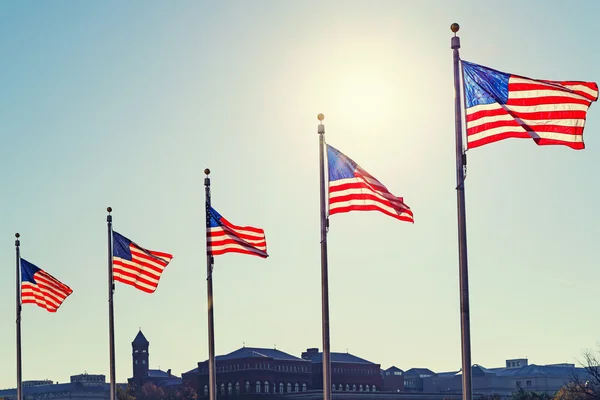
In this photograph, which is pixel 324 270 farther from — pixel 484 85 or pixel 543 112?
pixel 543 112

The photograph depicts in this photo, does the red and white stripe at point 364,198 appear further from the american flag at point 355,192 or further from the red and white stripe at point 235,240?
the red and white stripe at point 235,240

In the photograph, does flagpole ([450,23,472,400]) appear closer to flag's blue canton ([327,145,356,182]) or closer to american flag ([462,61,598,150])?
american flag ([462,61,598,150])

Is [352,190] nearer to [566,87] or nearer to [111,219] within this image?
[566,87]

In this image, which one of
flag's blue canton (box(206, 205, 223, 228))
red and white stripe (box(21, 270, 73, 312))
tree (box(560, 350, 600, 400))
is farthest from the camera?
tree (box(560, 350, 600, 400))

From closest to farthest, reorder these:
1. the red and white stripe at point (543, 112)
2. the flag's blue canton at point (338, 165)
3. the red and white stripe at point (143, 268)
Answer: the red and white stripe at point (543, 112) < the flag's blue canton at point (338, 165) < the red and white stripe at point (143, 268)

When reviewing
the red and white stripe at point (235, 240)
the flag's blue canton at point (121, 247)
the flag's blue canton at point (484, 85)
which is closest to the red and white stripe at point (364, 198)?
the flag's blue canton at point (484, 85)

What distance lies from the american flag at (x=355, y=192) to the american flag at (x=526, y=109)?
17.1 feet

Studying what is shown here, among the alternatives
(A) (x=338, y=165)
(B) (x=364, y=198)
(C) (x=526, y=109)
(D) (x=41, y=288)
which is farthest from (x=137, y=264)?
(C) (x=526, y=109)

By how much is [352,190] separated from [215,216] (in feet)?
32.3

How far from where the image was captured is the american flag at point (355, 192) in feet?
124

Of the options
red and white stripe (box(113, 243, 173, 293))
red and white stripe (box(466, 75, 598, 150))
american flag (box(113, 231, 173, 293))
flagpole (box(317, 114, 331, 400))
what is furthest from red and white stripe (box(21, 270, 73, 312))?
red and white stripe (box(466, 75, 598, 150))

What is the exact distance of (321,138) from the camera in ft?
138

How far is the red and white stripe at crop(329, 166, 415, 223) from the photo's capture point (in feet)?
124

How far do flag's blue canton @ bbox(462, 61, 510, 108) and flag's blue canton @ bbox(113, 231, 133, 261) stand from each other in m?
23.2
